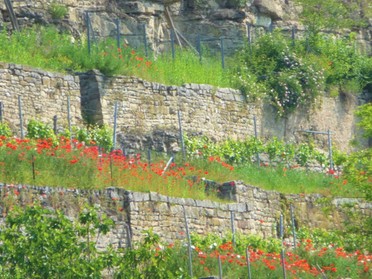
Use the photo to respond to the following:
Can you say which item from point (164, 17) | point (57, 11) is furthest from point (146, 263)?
point (164, 17)

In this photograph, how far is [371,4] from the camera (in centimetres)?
5303

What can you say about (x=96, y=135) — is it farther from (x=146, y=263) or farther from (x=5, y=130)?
(x=146, y=263)

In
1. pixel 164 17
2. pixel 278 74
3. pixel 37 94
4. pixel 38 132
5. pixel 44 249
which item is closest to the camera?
pixel 44 249

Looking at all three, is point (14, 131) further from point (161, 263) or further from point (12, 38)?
point (161, 263)

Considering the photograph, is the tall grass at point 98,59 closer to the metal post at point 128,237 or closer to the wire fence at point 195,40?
the wire fence at point 195,40

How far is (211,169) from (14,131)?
3.77 m

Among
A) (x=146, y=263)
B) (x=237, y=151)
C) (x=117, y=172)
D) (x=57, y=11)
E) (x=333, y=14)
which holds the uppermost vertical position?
(x=57, y=11)

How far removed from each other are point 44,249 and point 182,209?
7.39 metres

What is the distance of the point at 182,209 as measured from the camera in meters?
39.6

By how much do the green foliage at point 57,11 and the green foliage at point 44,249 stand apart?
1385 centimetres

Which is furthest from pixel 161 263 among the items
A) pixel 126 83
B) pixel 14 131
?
pixel 126 83

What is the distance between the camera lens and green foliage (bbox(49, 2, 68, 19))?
46.8 m

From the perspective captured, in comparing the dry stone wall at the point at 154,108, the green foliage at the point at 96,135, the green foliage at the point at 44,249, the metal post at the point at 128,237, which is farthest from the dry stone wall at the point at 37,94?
the green foliage at the point at 44,249

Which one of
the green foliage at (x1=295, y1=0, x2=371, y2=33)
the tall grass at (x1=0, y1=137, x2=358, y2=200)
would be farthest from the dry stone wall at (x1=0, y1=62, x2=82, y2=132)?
the green foliage at (x1=295, y1=0, x2=371, y2=33)
